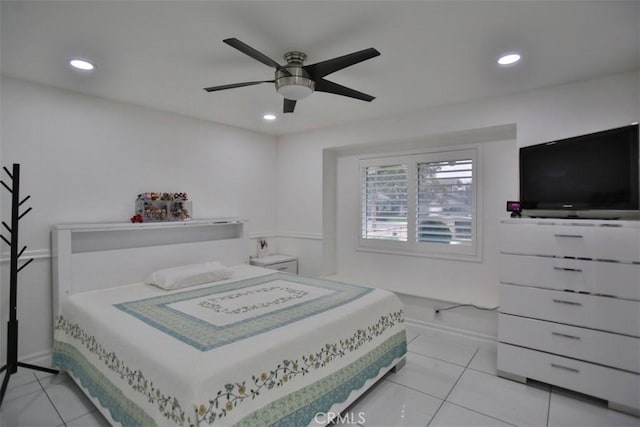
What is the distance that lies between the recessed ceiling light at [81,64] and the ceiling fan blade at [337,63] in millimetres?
1560

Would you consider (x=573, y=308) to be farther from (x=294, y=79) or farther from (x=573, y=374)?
(x=294, y=79)

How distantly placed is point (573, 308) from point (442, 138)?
78.5 inches

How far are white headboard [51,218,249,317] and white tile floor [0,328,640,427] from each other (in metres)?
0.66

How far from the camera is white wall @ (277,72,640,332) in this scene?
2.67 meters

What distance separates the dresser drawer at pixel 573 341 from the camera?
215 cm

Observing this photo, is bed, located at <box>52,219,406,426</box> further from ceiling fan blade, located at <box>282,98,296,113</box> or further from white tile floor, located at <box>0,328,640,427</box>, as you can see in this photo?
ceiling fan blade, located at <box>282,98,296,113</box>

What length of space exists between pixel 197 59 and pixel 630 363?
3468 mm

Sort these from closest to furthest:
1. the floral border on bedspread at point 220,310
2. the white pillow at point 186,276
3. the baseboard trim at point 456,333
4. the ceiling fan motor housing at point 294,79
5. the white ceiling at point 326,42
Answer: the white ceiling at point 326,42 → the floral border on bedspread at point 220,310 → the ceiling fan motor housing at point 294,79 → the white pillow at point 186,276 → the baseboard trim at point 456,333

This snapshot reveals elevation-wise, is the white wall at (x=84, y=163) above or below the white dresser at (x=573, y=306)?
above

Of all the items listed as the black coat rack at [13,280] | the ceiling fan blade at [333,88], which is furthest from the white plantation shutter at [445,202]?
the black coat rack at [13,280]

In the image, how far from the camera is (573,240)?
92.5 inches

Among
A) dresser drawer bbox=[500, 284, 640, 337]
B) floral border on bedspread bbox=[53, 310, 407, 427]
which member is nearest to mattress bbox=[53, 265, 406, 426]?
floral border on bedspread bbox=[53, 310, 407, 427]

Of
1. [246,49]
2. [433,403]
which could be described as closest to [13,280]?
[246,49]

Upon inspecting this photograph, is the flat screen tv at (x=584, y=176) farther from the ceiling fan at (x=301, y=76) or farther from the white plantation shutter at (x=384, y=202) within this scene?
the ceiling fan at (x=301, y=76)
